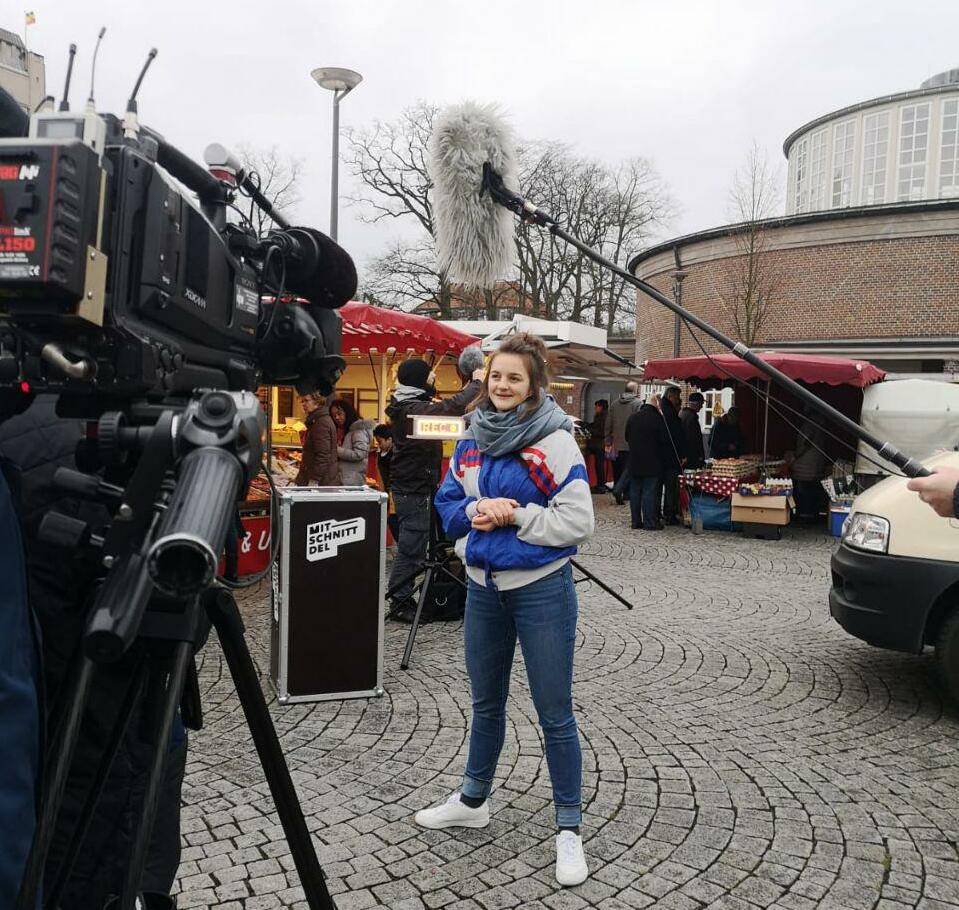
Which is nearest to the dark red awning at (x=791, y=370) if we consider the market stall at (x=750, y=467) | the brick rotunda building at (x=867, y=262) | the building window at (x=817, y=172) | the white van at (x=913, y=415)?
the market stall at (x=750, y=467)

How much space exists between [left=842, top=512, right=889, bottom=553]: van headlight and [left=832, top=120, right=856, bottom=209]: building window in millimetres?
31836

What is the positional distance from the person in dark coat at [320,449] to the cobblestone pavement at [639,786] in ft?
6.22

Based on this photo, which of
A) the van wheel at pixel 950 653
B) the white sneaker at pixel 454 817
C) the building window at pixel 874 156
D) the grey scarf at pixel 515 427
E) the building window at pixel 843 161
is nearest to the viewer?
the grey scarf at pixel 515 427

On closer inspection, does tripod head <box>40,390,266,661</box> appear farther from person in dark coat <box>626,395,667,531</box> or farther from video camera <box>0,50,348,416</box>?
person in dark coat <box>626,395,667,531</box>

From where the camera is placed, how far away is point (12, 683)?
1114 millimetres

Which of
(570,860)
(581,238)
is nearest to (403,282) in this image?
(581,238)

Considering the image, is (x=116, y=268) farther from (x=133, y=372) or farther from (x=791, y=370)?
(x=791, y=370)

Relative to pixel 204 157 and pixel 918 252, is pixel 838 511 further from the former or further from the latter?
pixel 918 252

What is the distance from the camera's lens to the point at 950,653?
4.75 meters

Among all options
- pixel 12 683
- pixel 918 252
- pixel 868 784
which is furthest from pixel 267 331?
pixel 918 252

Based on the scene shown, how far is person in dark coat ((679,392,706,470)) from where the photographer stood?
13.5 meters

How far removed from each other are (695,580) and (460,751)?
5.17m

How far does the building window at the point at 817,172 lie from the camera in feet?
114

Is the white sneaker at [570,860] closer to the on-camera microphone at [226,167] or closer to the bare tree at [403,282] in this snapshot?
the on-camera microphone at [226,167]
